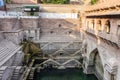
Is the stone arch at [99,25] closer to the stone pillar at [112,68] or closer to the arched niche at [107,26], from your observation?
the arched niche at [107,26]

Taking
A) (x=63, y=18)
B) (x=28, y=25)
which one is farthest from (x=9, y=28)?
(x=63, y=18)

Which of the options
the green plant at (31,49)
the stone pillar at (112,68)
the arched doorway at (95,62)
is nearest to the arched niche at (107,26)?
the stone pillar at (112,68)

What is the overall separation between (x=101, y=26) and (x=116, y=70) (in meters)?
5.02

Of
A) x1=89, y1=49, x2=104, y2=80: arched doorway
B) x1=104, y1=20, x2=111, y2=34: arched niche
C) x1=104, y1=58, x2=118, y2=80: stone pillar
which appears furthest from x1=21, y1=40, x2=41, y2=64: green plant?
x1=104, y1=58, x2=118, y2=80: stone pillar

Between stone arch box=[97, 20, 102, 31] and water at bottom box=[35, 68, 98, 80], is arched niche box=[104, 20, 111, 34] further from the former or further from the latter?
water at bottom box=[35, 68, 98, 80]

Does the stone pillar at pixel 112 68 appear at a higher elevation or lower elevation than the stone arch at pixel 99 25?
lower

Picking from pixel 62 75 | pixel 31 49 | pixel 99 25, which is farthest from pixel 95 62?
pixel 31 49

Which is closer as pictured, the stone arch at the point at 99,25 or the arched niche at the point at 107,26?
the arched niche at the point at 107,26

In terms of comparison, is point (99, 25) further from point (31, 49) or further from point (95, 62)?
point (31, 49)

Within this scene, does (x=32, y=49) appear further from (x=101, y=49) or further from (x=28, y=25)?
(x=101, y=49)

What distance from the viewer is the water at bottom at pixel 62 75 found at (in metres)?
19.2

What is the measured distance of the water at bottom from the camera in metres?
19.2

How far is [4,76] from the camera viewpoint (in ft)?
35.0

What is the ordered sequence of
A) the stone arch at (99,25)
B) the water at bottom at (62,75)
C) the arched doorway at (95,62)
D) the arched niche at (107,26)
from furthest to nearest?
the water at bottom at (62,75) < the arched doorway at (95,62) < the stone arch at (99,25) < the arched niche at (107,26)
